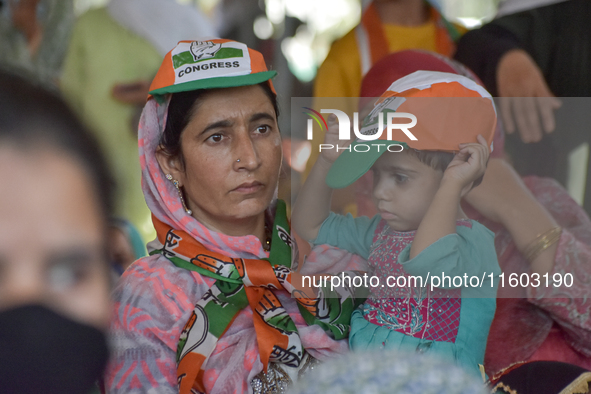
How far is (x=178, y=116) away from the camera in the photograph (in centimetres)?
134

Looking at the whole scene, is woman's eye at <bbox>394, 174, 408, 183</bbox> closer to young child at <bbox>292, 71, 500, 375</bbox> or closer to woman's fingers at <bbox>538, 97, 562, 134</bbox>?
young child at <bbox>292, 71, 500, 375</bbox>

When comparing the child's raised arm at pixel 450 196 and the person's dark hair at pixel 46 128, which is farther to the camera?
the child's raised arm at pixel 450 196

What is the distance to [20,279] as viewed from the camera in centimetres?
80

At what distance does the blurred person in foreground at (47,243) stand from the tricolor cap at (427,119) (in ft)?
2.10

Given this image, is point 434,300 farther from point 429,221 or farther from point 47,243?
point 47,243

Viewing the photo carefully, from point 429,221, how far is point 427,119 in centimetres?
25

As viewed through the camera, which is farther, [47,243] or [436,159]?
[436,159]

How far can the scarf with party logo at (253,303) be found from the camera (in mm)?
1262

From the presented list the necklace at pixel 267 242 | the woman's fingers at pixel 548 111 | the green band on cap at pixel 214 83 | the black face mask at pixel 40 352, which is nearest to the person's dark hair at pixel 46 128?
the black face mask at pixel 40 352

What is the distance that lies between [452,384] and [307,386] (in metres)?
0.18

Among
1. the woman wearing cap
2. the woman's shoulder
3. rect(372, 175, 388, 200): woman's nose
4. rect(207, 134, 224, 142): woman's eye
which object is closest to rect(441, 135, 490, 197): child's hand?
rect(372, 175, 388, 200): woman's nose

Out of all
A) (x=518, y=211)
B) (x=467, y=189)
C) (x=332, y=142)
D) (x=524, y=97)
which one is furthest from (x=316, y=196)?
(x=524, y=97)

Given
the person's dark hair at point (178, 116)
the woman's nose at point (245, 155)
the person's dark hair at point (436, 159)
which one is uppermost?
the person's dark hair at point (178, 116)

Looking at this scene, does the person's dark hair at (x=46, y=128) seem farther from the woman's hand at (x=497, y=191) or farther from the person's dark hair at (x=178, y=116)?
the woman's hand at (x=497, y=191)
